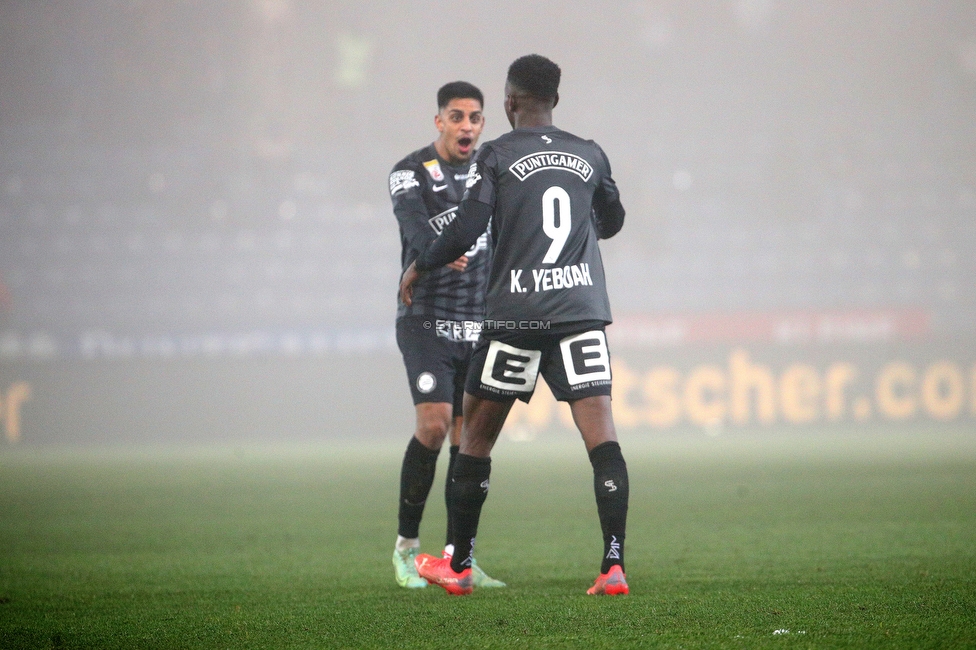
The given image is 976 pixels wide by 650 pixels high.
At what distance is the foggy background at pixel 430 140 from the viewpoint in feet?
85.9

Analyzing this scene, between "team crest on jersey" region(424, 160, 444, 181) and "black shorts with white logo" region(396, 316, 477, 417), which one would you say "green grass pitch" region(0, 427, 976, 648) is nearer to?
"black shorts with white logo" region(396, 316, 477, 417)

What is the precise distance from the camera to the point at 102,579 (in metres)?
4.75

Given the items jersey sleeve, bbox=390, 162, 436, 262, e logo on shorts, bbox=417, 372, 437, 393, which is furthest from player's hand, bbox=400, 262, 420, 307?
e logo on shorts, bbox=417, 372, 437, 393

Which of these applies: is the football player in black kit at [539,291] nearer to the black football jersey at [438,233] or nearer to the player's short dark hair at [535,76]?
the player's short dark hair at [535,76]

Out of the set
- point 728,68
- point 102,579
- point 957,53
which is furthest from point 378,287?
point 102,579

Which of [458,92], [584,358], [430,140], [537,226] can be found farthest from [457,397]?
[430,140]

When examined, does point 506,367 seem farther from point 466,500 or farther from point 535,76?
point 535,76

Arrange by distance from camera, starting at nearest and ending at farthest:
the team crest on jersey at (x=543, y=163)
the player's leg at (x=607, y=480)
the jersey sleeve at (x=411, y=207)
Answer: the player's leg at (x=607, y=480) < the team crest on jersey at (x=543, y=163) < the jersey sleeve at (x=411, y=207)

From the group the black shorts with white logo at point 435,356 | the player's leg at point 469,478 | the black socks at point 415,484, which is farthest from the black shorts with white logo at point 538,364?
the black socks at point 415,484

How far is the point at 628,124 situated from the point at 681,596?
82.1ft

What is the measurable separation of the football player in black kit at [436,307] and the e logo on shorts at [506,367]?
711mm

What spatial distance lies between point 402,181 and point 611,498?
64.5 inches

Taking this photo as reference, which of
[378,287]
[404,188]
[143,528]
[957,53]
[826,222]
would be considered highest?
[957,53]

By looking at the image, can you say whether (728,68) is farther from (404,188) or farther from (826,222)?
(404,188)
